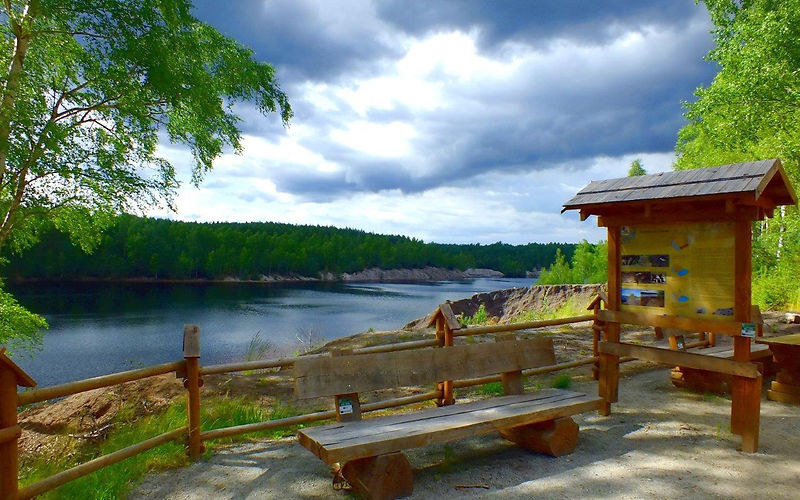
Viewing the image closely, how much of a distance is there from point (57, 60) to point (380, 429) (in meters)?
10.4

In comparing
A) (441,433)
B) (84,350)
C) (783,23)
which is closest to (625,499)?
(441,433)

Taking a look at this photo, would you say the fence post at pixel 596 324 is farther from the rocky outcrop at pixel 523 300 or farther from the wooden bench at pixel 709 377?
the rocky outcrop at pixel 523 300

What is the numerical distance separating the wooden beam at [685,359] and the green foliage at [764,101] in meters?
9.54

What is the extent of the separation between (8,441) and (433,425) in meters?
2.94

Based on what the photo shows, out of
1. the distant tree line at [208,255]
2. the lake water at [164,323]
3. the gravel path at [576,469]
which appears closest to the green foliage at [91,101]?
the lake water at [164,323]

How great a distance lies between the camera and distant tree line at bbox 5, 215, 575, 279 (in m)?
58.2

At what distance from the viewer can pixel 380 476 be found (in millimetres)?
3684

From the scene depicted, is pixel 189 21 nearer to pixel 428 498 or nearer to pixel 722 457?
pixel 428 498

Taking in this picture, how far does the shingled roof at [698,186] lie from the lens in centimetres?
460

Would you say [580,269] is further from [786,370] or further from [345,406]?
[345,406]

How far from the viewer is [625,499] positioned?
373cm

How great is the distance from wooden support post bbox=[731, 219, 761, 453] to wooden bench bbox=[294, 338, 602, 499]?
4.43ft

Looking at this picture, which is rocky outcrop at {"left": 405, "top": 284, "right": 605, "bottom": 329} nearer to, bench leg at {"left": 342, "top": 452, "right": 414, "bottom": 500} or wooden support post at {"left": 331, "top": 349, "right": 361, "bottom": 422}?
wooden support post at {"left": 331, "top": 349, "right": 361, "bottom": 422}

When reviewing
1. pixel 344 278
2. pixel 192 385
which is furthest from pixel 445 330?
pixel 344 278
